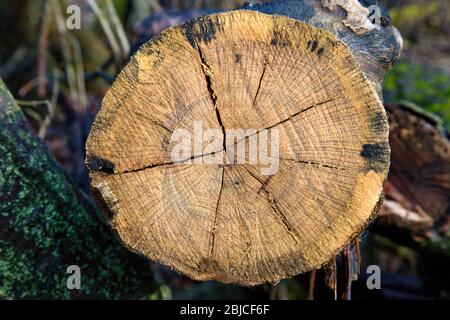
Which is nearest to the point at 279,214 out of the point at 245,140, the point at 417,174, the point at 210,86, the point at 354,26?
the point at 245,140

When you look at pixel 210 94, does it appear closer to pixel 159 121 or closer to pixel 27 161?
pixel 159 121

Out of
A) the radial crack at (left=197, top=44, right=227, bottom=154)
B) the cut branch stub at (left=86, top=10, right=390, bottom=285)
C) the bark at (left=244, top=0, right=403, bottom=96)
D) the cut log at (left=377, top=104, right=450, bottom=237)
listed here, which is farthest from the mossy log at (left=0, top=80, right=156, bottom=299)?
the cut log at (left=377, top=104, right=450, bottom=237)

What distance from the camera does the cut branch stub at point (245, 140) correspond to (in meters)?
1.43

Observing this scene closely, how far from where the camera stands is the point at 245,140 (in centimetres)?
146

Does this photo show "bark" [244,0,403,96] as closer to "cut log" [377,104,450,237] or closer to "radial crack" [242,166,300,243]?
"radial crack" [242,166,300,243]

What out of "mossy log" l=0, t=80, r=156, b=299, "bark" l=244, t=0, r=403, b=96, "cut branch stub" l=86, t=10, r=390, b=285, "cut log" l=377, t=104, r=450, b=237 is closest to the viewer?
"cut branch stub" l=86, t=10, r=390, b=285

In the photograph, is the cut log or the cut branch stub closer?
the cut branch stub

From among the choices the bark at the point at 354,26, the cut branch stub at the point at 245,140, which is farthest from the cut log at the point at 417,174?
the cut branch stub at the point at 245,140

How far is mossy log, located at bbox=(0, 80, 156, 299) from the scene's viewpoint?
73.7 inches

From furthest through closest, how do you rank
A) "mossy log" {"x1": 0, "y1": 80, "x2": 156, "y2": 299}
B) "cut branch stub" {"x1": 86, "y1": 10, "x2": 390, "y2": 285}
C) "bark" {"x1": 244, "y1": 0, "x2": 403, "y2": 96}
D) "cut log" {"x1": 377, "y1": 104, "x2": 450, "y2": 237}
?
1. "cut log" {"x1": 377, "y1": 104, "x2": 450, "y2": 237}
2. "mossy log" {"x1": 0, "y1": 80, "x2": 156, "y2": 299}
3. "bark" {"x1": 244, "y1": 0, "x2": 403, "y2": 96}
4. "cut branch stub" {"x1": 86, "y1": 10, "x2": 390, "y2": 285}

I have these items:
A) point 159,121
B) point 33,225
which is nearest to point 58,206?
point 33,225

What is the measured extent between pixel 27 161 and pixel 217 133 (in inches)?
32.8

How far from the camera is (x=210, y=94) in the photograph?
1461 millimetres

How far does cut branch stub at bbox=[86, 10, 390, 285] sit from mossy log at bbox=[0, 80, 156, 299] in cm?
54
